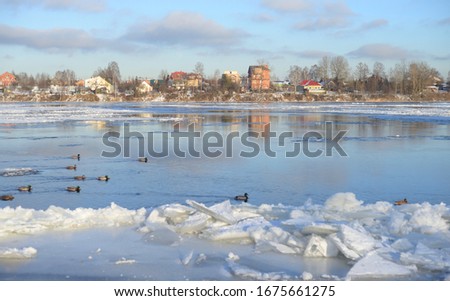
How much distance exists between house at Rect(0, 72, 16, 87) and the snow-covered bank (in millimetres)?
125025

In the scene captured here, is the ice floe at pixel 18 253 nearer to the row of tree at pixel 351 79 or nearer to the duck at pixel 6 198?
the duck at pixel 6 198

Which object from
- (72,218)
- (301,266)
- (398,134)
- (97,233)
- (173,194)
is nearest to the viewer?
(301,266)

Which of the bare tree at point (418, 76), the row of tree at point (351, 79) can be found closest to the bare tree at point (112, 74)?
the row of tree at point (351, 79)

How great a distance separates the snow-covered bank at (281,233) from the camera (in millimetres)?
5004

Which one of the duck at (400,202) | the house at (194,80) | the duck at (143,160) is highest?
the house at (194,80)

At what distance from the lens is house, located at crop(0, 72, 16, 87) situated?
402 ft

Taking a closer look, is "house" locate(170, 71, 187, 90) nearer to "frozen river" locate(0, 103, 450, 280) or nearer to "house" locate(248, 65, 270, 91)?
"house" locate(248, 65, 270, 91)

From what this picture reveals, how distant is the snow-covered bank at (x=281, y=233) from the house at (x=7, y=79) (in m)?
125

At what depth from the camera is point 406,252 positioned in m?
5.38

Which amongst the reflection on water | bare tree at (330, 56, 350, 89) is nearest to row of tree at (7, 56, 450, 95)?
bare tree at (330, 56, 350, 89)

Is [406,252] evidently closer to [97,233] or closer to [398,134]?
[97,233]

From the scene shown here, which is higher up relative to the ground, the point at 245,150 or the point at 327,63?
the point at 327,63
